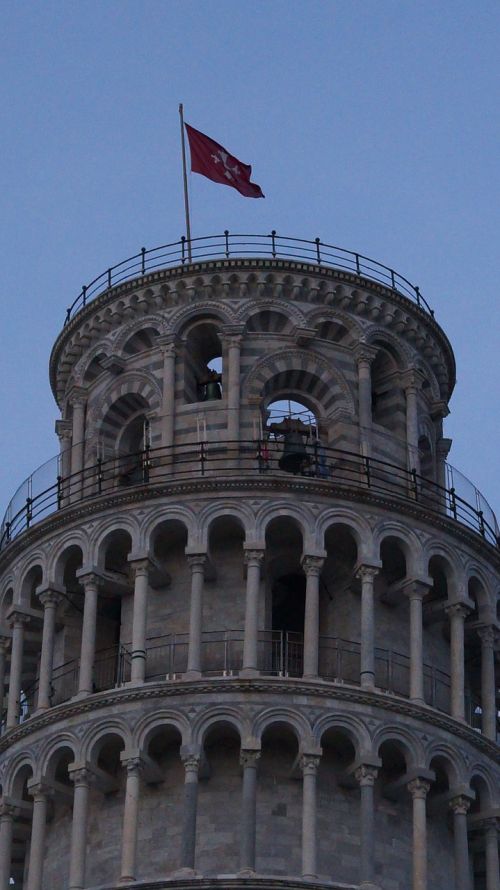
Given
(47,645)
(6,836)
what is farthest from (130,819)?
(47,645)

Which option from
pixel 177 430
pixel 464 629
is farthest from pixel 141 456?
pixel 464 629

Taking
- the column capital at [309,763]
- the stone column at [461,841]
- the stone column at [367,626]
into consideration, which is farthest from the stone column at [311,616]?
the stone column at [461,841]

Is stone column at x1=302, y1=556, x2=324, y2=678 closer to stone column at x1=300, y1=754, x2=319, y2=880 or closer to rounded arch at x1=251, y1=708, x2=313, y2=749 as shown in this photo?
rounded arch at x1=251, y1=708, x2=313, y2=749

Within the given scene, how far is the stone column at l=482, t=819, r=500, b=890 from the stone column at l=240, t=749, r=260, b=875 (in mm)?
7427

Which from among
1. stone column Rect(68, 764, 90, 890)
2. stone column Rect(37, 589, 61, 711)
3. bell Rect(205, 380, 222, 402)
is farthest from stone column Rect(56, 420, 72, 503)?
stone column Rect(68, 764, 90, 890)

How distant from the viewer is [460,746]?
196 ft

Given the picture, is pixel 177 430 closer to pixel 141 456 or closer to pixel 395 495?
pixel 141 456

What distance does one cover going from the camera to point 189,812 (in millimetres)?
56375

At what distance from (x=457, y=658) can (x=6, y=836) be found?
1333 centimetres

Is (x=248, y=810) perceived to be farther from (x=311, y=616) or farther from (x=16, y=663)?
(x=16, y=663)

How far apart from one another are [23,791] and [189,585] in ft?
23.9

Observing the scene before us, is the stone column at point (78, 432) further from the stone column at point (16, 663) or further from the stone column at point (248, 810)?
the stone column at point (248, 810)

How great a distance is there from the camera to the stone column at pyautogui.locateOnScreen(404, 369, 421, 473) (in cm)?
6569

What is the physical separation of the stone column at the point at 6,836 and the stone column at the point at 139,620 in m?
5.13
